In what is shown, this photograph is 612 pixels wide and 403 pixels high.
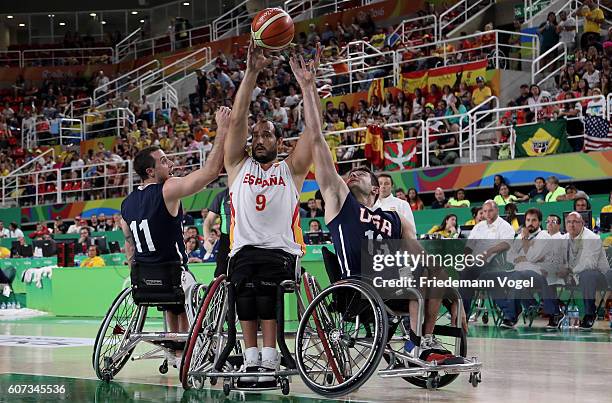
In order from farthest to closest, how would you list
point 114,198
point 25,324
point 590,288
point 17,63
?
point 17,63 → point 114,198 → point 25,324 → point 590,288

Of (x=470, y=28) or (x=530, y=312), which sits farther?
(x=470, y=28)

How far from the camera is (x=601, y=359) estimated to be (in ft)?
30.0

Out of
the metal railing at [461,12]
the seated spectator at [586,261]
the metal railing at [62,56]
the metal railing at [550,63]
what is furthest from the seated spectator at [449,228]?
the metal railing at [62,56]

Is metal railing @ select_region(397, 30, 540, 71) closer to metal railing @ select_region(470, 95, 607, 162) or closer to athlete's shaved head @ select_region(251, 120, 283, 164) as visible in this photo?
metal railing @ select_region(470, 95, 607, 162)

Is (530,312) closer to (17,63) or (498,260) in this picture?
(498,260)

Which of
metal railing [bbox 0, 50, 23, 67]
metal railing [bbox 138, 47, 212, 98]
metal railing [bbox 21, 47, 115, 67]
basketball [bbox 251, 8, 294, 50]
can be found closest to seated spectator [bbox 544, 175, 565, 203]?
basketball [bbox 251, 8, 294, 50]

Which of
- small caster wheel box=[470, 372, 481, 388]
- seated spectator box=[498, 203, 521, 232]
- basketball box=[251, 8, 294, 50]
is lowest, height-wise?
small caster wheel box=[470, 372, 481, 388]

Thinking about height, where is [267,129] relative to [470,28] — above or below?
below

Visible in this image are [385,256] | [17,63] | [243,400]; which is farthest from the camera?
[17,63]

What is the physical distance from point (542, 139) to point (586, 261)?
15.5 ft

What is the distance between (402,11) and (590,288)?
62.1 ft

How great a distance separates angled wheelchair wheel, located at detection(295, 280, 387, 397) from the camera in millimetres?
6293

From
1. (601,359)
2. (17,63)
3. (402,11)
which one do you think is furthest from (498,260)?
(17,63)

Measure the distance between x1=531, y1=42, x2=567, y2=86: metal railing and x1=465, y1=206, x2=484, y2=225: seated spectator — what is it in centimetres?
610
